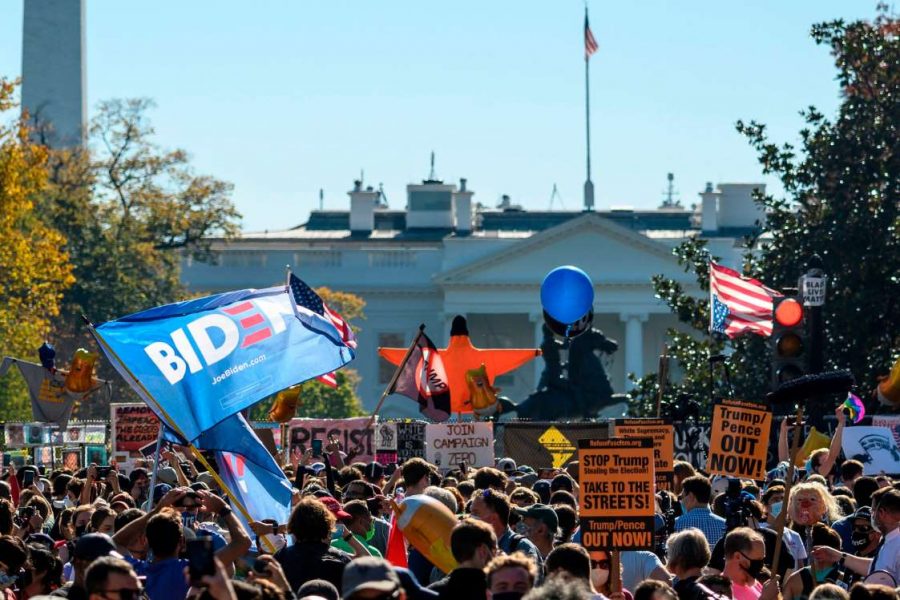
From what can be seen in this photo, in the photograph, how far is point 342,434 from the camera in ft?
70.2

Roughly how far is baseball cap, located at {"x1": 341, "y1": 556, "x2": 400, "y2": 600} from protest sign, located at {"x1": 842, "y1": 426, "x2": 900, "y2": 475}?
9.77 m

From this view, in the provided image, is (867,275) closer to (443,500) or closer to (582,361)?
(582,361)

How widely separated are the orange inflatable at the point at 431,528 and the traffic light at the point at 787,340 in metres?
8.68

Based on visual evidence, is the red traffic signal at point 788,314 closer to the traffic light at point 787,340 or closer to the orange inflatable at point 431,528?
the traffic light at point 787,340

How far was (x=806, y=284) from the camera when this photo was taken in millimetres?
17219

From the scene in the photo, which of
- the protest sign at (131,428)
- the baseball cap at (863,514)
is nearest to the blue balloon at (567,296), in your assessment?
the protest sign at (131,428)

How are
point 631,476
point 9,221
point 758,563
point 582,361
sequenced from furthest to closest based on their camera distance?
point 9,221 < point 582,361 < point 631,476 < point 758,563

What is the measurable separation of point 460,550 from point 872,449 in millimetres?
8851

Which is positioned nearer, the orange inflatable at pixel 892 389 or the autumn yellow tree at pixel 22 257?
the orange inflatable at pixel 892 389

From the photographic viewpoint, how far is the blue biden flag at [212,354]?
1027 centimetres

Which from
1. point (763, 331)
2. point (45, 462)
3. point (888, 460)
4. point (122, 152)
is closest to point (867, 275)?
point (763, 331)

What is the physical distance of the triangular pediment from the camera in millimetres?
A: 89938

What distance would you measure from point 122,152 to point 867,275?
34.7 metres

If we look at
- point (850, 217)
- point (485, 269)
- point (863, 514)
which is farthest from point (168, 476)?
point (485, 269)
